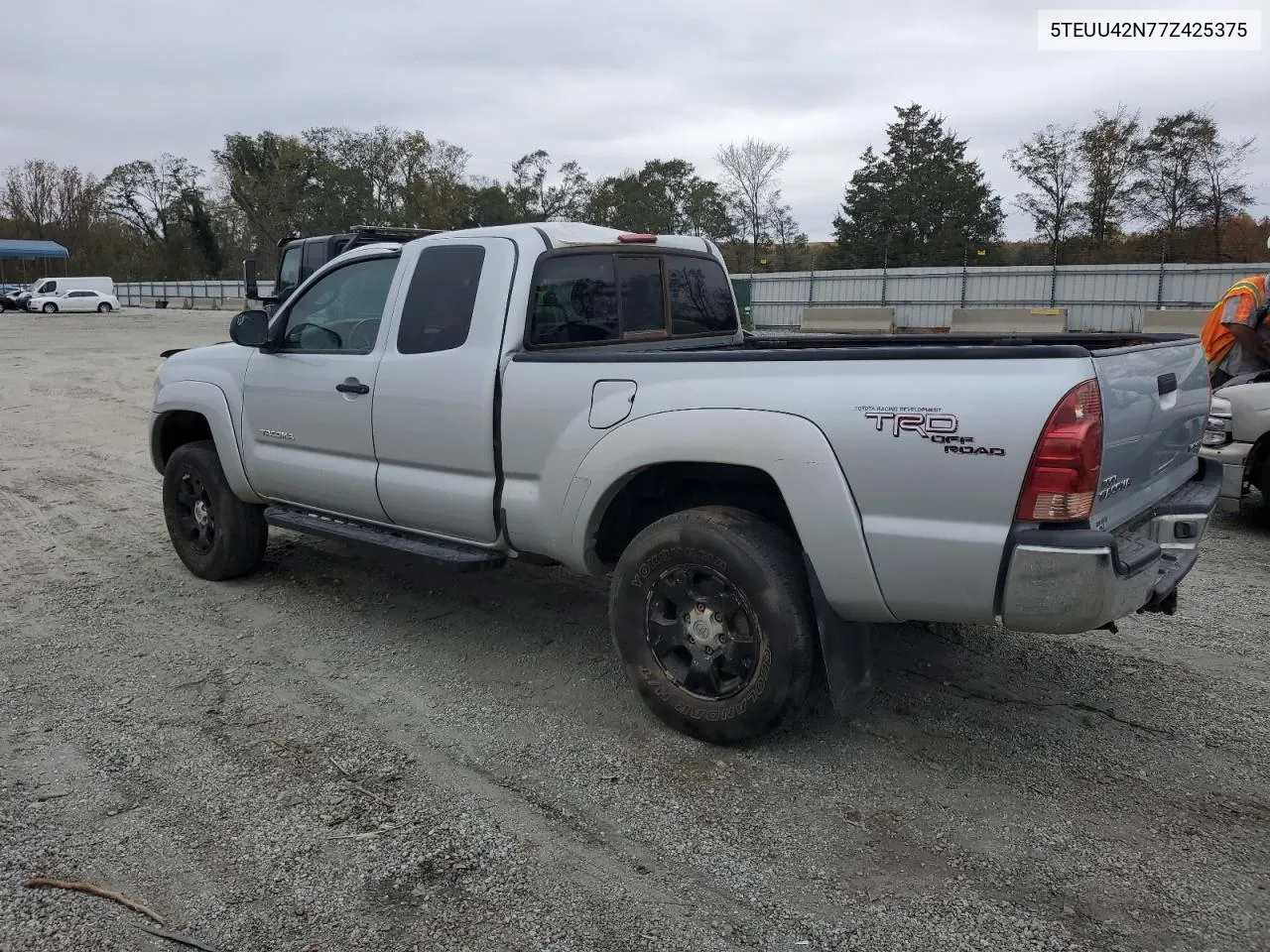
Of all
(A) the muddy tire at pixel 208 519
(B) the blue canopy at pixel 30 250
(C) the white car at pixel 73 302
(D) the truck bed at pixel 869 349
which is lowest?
(A) the muddy tire at pixel 208 519

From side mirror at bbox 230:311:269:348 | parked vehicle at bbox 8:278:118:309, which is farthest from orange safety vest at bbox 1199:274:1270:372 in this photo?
parked vehicle at bbox 8:278:118:309

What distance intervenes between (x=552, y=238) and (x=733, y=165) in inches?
1999

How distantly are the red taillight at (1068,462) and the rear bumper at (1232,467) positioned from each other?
4394 mm

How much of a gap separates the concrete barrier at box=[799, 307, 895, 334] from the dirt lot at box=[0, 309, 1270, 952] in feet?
70.0

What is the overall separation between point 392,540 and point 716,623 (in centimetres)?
184

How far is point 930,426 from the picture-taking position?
10.3 feet

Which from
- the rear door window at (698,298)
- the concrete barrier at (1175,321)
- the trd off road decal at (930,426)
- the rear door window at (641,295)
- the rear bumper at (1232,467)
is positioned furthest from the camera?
the concrete barrier at (1175,321)

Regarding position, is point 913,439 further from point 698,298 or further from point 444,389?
point 698,298

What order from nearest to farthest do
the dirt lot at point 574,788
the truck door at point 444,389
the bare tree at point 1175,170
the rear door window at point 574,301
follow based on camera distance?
the dirt lot at point 574,788 → the truck door at point 444,389 → the rear door window at point 574,301 → the bare tree at point 1175,170

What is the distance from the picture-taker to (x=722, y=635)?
12.4 ft

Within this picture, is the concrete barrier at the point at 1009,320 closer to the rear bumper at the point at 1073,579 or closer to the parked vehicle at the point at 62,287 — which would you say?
the rear bumper at the point at 1073,579

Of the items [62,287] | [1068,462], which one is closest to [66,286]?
[62,287]

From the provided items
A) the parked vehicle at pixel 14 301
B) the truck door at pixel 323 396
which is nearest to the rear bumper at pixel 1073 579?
the truck door at pixel 323 396

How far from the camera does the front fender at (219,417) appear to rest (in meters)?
5.66
